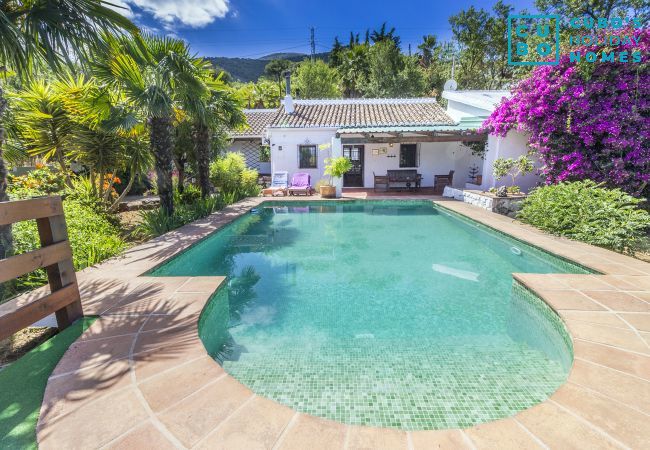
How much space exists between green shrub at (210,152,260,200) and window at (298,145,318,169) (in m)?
3.43

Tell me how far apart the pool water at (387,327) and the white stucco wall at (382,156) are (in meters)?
9.85

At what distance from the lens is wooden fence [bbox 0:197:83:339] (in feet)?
9.22

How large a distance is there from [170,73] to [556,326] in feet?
29.1

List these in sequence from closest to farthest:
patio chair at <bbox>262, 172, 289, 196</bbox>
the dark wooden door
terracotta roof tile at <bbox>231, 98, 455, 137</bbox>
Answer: patio chair at <bbox>262, 172, 289, 196</bbox>
terracotta roof tile at <bbox>231, 98, 455, 137</bbox>
the dark wooden door

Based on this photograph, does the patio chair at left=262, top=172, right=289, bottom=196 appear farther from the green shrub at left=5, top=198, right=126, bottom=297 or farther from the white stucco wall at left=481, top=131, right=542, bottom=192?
the white stucco wall at left=481, top=131, right=542, bottom=192

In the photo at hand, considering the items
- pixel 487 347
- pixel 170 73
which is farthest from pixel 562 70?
pixel 170 73

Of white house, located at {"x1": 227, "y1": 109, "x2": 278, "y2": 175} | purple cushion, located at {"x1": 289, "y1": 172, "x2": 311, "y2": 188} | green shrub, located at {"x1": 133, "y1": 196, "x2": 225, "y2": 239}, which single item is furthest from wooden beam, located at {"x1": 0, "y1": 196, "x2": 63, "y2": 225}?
white house, located at {"x1": 227, "y1": 109, "x2": 278, "y2": 175}

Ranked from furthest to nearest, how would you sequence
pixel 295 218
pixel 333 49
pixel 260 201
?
pixel 333 49
pixel 260 201
pixel 295 218

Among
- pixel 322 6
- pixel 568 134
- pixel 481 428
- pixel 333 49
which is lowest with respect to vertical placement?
pixel 481 428

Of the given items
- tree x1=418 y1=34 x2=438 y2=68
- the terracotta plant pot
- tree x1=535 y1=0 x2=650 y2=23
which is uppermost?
tree x1=418 y1=34 x2=438 y2=68

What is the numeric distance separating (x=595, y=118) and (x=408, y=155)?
31.1 feet

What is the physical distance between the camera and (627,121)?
28.1 feet

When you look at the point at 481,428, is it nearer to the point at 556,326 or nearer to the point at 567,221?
the point at 556,326

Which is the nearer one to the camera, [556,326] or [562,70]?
[556,326]
